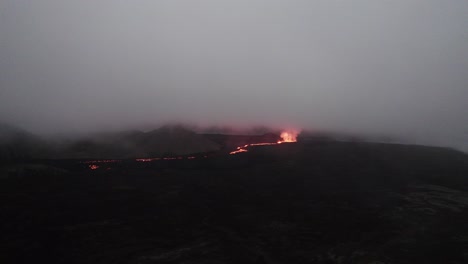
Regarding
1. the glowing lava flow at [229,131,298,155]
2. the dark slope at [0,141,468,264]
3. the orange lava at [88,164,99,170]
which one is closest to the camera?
the dark slope at [0,141,468,264]

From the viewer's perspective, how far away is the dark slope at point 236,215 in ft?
57.5

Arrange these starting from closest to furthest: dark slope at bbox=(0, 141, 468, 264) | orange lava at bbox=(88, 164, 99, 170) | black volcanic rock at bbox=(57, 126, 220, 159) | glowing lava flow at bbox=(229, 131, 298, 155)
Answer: dark slope at bbox=(0, 141, 468, 264), orange lava at bbox=(88, 164, 99, 170), black volcanic rock at bbox=(57, 126, 220, 159), glowing lava flow at bbox=(229, 131, 298, 155)

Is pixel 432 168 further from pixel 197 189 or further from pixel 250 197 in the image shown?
pixel 197 189

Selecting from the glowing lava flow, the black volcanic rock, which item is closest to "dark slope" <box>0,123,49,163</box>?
the black volcanic rock

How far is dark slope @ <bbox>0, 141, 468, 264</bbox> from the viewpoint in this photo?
17.5 meters

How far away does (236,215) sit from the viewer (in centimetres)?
2317

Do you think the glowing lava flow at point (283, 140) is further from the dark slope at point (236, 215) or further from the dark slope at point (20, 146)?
the dark slope at point (20, 146)

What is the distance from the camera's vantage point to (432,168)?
41844 millimetres

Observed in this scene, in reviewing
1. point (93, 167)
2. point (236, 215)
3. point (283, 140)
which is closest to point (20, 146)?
point (93, 167)

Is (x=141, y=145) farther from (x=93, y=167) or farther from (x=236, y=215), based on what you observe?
(x=236, y=215)

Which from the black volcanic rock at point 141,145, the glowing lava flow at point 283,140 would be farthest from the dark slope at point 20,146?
the glowing lava flow at point 283,140

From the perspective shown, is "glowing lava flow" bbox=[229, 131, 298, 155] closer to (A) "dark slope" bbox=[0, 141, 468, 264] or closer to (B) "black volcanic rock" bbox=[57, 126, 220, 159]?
(B) "black volcanic rock" bbox=[57, 126, 220, 159]

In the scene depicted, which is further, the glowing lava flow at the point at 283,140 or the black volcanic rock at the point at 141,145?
the glowing lava flow at the point at 283,140

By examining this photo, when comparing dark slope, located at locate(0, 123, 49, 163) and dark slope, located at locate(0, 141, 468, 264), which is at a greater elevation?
dark slope, located at locate(0, 123, 49, 163)
